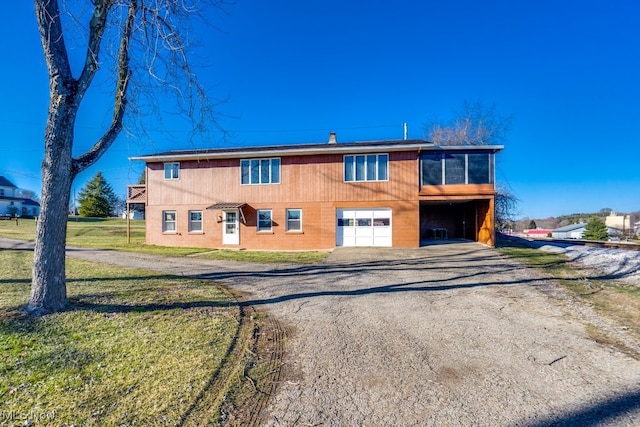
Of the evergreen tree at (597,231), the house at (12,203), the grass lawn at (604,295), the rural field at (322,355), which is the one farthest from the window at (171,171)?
the evergreen tree at (597,231)

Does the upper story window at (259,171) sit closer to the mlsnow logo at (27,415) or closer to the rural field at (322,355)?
the rural field at (322,355)

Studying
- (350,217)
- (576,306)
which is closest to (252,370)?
(576,306)

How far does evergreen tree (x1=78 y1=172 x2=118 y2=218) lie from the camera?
1672 inches

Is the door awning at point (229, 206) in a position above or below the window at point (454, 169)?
below

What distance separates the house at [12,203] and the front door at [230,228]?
51650mm

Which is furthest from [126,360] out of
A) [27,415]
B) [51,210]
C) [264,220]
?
[264,220]

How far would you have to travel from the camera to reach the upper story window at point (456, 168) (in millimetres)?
14992

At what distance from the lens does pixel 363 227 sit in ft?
53.2

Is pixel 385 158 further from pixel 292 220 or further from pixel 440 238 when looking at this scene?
pixel 440 238

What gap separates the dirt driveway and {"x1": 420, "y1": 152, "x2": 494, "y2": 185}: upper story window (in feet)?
29.8

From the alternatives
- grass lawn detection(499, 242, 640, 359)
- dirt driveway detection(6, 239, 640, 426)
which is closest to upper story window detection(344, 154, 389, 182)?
grass lawn detection(499, 242, 640, 359)

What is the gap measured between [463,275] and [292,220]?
389 inches

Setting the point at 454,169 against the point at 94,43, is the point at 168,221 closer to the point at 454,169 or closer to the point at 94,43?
the point at 94,43

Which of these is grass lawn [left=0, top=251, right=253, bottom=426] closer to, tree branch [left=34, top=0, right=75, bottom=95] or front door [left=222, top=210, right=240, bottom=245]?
tree branch [left=34, top=0, right=75, bottom=95]
